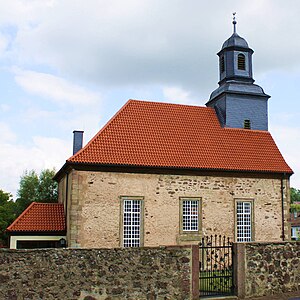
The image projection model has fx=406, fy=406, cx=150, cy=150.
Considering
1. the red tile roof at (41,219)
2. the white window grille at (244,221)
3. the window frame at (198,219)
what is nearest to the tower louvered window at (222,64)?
the white window grille at (244,221)

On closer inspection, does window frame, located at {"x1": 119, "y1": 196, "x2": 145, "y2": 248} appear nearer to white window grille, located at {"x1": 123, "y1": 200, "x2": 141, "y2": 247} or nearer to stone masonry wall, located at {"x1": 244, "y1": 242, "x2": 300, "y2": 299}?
white window grille, located at {"x1": 123, "y1": 200, "x2": 141, "y2": 247}

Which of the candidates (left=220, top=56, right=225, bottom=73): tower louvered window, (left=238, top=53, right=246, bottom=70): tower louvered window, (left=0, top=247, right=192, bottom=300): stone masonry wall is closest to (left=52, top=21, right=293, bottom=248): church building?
(left=238, top=53, right=246, bottom=70): tower louvered window

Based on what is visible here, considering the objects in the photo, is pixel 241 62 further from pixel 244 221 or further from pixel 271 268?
pixel 271 268

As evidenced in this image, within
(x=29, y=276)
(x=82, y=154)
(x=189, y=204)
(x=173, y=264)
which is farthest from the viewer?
(x=189, y=204)

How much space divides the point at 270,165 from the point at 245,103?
13.5ft

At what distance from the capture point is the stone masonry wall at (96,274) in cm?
917

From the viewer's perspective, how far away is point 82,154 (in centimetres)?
1822

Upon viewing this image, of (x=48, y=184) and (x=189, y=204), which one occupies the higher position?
(x=48, y=184)

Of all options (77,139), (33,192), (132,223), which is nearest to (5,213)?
(33,192)

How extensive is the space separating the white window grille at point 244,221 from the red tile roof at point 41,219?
27.8 feet

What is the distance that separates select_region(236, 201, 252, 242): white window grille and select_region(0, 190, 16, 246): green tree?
911 inches

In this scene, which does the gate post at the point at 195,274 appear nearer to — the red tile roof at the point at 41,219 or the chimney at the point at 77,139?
the red tile roof at the point at 41,219

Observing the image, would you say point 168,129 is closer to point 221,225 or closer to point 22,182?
point 221,225

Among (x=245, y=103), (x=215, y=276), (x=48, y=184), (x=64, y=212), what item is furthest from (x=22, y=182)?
(x=215, y=276)
